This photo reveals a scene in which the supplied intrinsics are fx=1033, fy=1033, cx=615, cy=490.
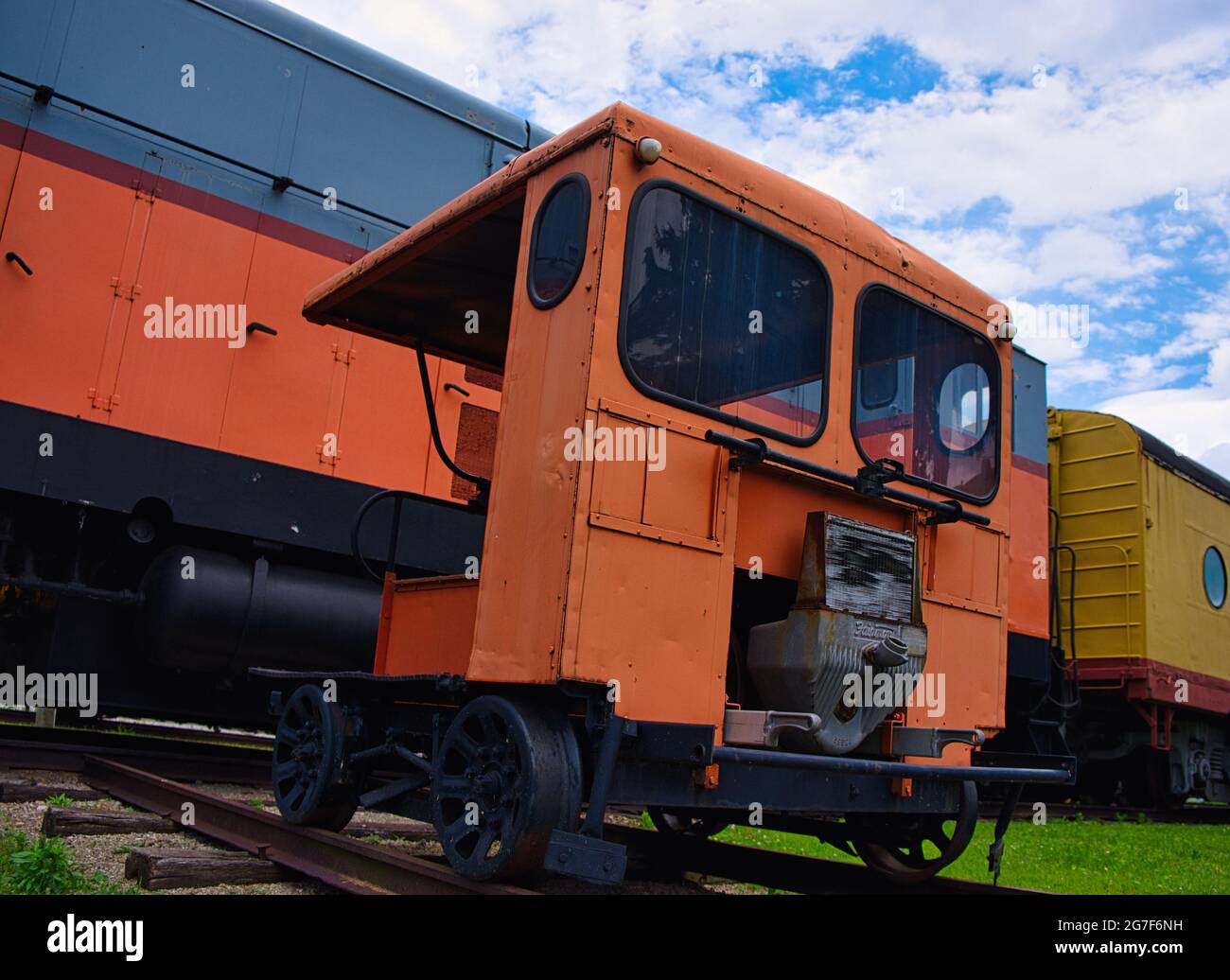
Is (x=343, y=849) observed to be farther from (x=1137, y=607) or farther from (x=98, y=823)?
(x=1137, y=607)

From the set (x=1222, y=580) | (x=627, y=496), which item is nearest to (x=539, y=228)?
(x=627, y=496)

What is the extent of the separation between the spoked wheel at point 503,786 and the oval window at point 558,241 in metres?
1.36

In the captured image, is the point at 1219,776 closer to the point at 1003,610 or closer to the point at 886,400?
the point at 1003,610

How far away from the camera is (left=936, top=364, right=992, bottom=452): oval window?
4.32 m

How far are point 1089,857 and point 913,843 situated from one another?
10.6 feet

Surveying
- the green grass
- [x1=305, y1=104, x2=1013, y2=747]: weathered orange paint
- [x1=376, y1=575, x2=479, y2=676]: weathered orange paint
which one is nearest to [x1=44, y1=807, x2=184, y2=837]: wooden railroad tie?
[x1=376, y1=575, x2=479, y2=676]: weathered orange paint

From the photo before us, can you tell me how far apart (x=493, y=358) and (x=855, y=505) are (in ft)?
7.55

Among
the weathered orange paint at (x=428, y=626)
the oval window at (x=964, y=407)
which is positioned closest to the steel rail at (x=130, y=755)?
the weathered orange paint at (x=428, y=626)

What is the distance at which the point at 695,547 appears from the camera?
10.9 feet

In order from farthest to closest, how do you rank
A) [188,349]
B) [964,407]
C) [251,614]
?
[188,349]
[251,614]
[964,407]

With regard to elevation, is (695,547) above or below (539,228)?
below

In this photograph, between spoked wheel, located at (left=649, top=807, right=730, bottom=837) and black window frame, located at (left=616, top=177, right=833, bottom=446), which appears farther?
spoked wheel, located at (left=649, top=807, right=730, bottom=837)

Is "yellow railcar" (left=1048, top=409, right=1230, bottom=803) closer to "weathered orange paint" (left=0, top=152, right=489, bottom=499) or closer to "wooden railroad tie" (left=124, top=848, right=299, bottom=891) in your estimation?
"weathered orange paint" (left=0, top=152, right=489, bottom=499)

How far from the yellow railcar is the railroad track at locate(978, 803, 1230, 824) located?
1.00ft
